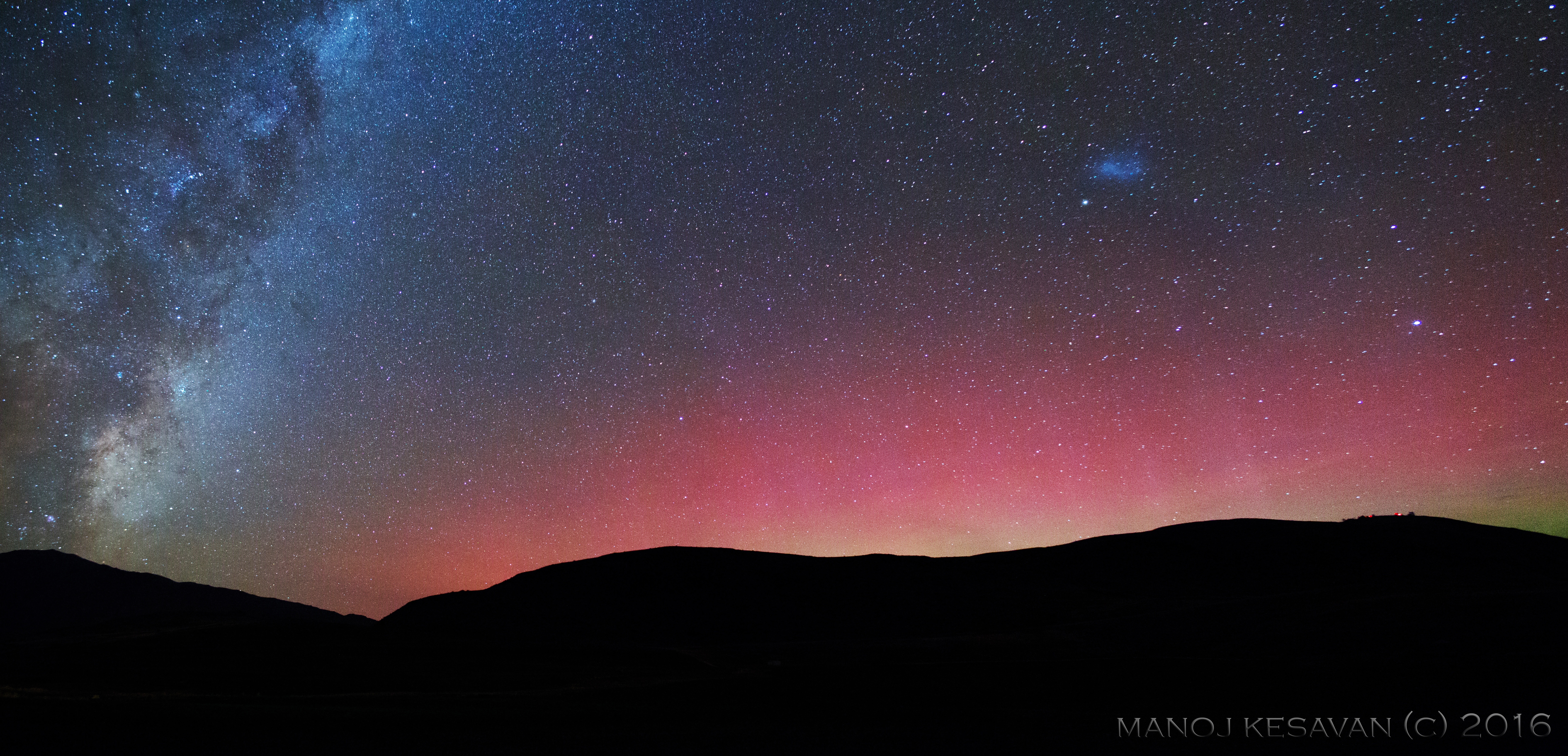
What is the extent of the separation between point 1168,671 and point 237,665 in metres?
27.5

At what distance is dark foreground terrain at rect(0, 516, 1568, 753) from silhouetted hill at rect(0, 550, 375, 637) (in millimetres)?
84802

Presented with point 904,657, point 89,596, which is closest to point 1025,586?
point 904,657

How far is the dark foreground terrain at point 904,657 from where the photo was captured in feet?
37.5

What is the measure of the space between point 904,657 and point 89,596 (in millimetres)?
164235

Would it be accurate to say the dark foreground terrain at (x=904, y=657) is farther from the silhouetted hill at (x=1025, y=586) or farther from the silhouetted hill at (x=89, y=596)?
the silhouetted hill at (x=89, y=596)

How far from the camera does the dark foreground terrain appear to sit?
450 inches

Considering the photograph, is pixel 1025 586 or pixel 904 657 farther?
pixel 1025 586

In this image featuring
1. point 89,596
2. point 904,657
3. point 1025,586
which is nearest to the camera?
point 904,657

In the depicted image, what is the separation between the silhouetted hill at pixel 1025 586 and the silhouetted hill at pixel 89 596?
7694cm

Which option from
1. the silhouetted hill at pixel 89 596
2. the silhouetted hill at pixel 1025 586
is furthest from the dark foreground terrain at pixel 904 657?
the silhouetted hill at pixel 89 596

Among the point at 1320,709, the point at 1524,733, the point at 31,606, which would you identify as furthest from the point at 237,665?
the point at 31,606

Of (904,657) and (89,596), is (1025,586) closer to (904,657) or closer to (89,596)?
(904,657)

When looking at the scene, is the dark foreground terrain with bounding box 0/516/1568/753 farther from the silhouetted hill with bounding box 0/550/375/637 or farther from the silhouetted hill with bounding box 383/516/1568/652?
the silhouetted hill with bounding box 0/550/375/637

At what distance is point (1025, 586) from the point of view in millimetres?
49000
